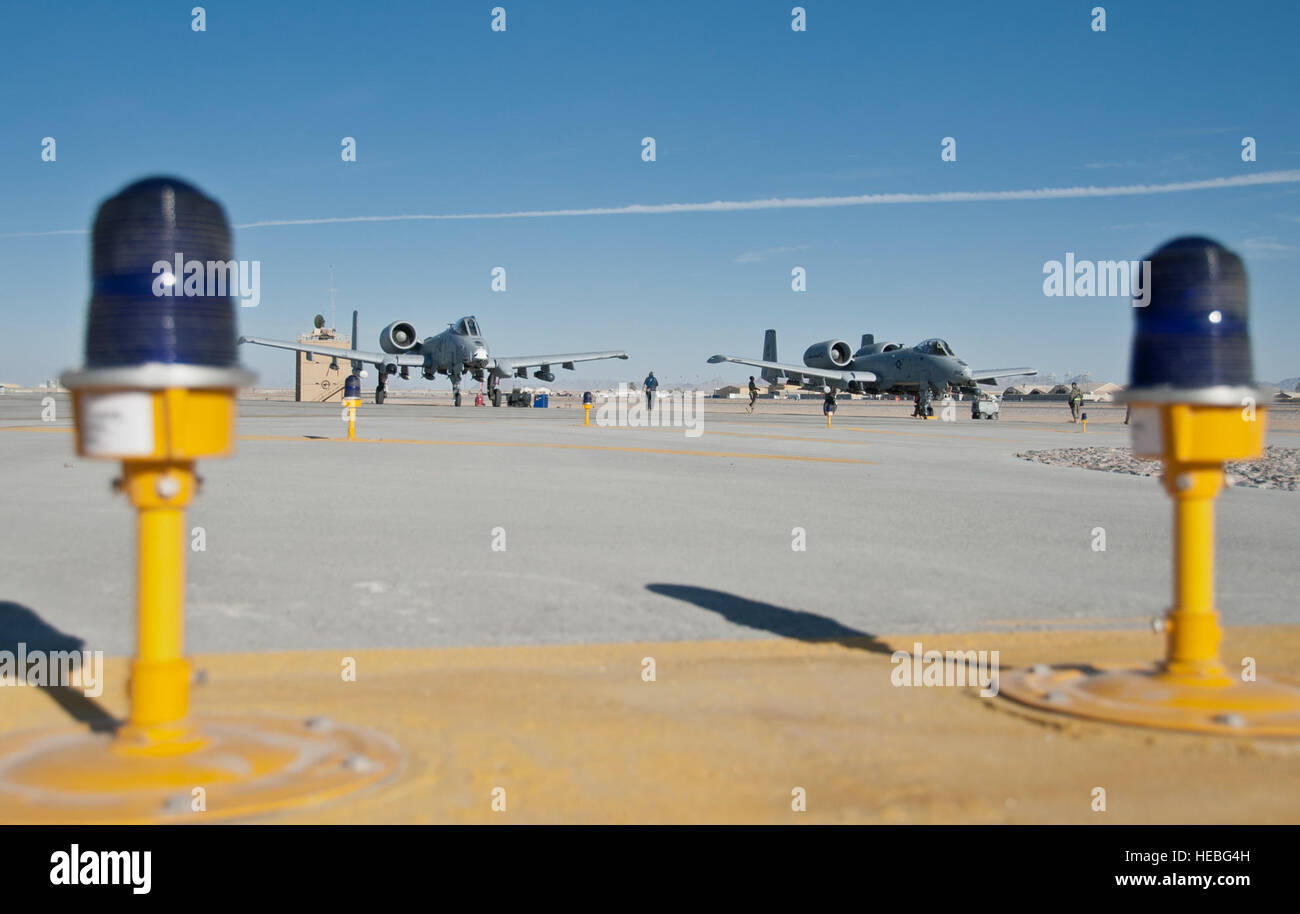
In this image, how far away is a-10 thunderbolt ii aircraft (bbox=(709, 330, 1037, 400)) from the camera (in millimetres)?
48125

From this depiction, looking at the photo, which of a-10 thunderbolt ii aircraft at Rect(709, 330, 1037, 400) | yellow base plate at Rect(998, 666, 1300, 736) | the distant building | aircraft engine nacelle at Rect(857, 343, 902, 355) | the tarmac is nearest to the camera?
the tarmac

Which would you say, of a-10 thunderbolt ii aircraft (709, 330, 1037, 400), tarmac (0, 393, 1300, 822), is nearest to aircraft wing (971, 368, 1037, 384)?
a-10 thunderbolt ii aircraft (709, 330, 1037, 400)

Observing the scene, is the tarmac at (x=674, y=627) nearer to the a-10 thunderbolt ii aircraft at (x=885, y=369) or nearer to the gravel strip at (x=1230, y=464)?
the gravel strip at (x=1230, y=464)

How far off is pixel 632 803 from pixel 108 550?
5.91 meters

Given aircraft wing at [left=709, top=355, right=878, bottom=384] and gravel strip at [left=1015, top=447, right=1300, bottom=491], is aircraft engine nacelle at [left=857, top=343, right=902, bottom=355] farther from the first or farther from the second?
gravel strip at [left=1015, top=447, right=1300, bottom=491]

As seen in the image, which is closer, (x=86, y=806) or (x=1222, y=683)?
(x=86, y=806)

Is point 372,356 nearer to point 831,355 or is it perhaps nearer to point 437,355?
point 437,355

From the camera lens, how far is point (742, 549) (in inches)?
342

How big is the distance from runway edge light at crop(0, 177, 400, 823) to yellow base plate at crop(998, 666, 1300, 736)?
2.57m

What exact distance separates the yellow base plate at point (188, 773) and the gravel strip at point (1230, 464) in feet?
40.3

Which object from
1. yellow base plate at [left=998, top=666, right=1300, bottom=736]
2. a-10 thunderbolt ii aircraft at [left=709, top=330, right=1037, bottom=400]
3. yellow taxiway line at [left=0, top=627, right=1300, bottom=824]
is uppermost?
a-10 thunderbolt ii aircraft at [left=709, top=330, right=1037, bottom=400]
